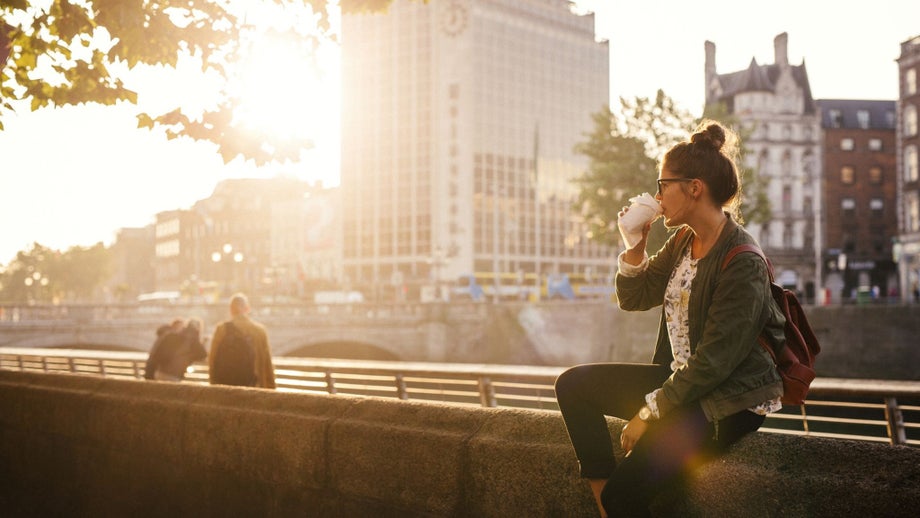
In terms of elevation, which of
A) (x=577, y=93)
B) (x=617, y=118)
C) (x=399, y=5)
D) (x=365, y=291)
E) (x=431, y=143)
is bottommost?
(x=365, y=291)

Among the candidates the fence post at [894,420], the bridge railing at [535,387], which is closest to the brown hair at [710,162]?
the bridge railing at [535,387]

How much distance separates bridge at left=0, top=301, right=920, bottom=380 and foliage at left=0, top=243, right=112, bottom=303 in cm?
5936

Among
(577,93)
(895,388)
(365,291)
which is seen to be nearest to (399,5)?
(577,93)

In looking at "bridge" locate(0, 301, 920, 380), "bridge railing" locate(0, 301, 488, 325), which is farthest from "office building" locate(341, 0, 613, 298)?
"bridge" locate(0, 301, 920, 380)

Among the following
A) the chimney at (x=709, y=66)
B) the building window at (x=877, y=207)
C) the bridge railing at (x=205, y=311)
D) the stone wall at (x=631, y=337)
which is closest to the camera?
the stone wall at (x=631, y=337)

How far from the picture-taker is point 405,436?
3.63 meters

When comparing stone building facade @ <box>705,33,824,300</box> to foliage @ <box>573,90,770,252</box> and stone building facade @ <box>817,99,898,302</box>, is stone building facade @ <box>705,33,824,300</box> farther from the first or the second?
foliage @ <box>573,90,770,252</box>

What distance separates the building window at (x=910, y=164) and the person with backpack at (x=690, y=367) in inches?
1998

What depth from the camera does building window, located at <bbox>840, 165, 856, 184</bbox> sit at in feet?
222

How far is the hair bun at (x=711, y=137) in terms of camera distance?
278cm

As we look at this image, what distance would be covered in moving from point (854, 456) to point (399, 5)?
317ft

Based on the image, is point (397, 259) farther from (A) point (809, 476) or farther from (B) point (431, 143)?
(A) point (809, 476)

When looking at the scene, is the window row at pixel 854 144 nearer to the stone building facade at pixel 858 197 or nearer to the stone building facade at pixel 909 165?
the stone building facade at pixel 858 197

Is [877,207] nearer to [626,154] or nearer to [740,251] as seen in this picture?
[626,154]
